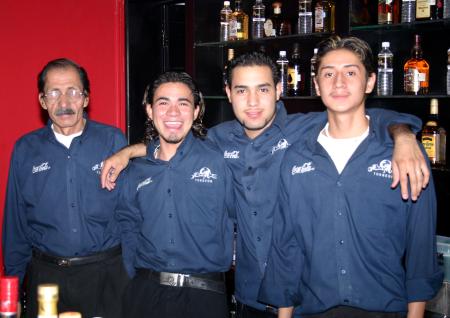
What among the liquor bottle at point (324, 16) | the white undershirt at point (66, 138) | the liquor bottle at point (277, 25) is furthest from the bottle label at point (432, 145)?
the white undershirt at point (66, 138)

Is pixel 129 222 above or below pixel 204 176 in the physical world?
below

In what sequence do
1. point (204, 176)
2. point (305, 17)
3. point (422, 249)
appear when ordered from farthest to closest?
point (305, 17)
point (204, 176)
point (422, 249)

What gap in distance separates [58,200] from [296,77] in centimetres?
172

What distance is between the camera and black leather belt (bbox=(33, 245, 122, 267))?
252cm

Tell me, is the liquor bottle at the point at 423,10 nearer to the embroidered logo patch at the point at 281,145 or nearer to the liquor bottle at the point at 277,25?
the liquor bottle at the point at 277,25

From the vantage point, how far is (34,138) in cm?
272

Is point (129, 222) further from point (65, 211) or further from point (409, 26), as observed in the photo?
point (409, 26)

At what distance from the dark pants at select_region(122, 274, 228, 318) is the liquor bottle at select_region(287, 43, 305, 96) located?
Answer: 166cm

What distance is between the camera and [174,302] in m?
2.16

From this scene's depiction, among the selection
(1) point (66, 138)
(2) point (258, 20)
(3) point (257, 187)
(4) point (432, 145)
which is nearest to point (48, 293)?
(3) point (257, 187)

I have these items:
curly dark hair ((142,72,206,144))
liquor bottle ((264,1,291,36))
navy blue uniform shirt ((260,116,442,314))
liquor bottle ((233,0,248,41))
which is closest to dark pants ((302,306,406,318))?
navy blue uniform shirt ((260,116,442,314))

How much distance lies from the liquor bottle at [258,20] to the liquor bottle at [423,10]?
1111 millimetres

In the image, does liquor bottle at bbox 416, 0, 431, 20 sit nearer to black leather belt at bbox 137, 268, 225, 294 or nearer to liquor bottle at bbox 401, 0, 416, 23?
liquor bottle at bbox 401, 0, 416, 23

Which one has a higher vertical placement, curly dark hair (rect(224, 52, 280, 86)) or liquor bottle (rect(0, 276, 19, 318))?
curly dark hair (rect(224, 52, 280, 86))
